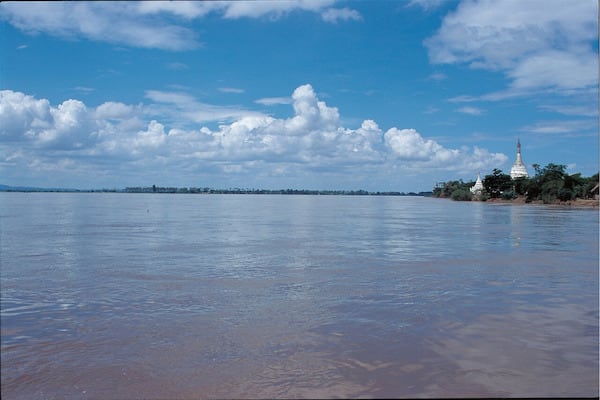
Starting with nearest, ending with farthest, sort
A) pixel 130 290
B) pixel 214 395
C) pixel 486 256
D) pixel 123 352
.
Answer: pixel 214 395 → pixel 123 352 → pixel 130 290 → pixel 486 256

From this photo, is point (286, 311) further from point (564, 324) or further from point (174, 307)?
point (564, 324)

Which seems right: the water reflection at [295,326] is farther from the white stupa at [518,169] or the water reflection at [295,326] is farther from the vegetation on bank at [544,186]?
the white stupa at [518,169]

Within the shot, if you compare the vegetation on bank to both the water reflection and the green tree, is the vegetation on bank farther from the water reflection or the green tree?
the water reflection

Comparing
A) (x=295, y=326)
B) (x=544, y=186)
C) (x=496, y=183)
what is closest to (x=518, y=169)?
(x=496, y=183)

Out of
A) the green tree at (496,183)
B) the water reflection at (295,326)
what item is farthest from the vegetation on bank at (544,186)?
the water reflection at (295,326)

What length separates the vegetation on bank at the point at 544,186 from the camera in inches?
3393

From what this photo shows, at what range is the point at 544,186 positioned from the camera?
3605 inches

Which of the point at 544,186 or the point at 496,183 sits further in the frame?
the point at 496,183

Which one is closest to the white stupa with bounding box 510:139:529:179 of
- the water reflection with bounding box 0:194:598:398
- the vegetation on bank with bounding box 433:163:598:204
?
the vegetation on bank with bounding box 433:163:598:204

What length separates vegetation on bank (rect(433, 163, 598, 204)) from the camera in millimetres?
86188

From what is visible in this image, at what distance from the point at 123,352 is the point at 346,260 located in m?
11.4

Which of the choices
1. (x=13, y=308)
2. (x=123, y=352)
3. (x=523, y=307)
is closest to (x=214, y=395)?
(x=123, y=352)

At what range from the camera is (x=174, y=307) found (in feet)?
34.6

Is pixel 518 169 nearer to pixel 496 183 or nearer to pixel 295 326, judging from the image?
pixel 496 183
